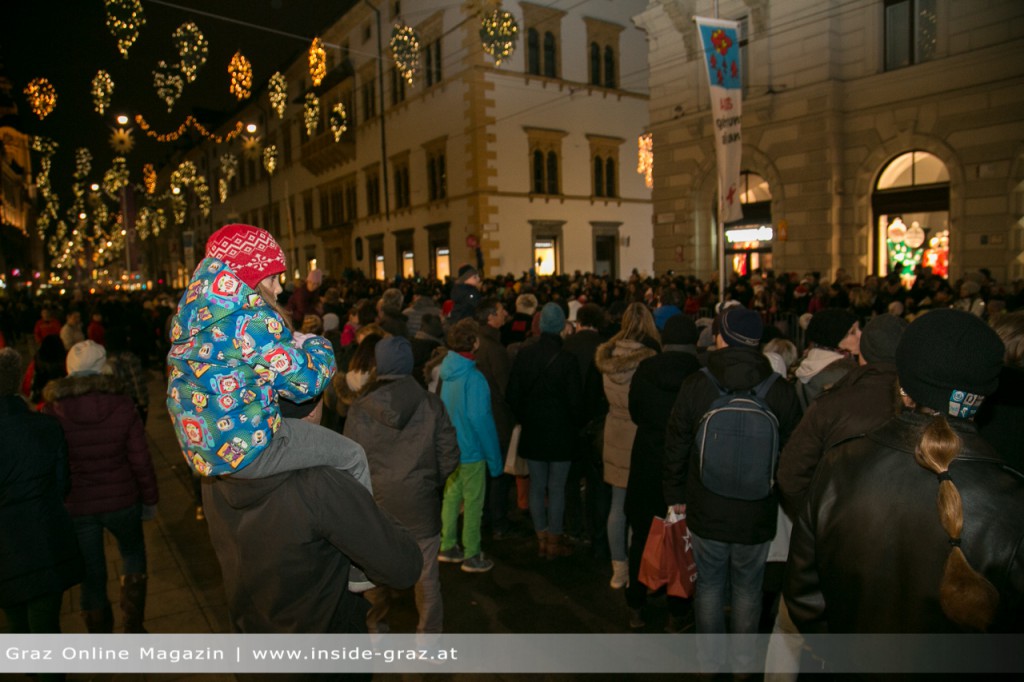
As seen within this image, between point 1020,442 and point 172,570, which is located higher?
point 1020,442

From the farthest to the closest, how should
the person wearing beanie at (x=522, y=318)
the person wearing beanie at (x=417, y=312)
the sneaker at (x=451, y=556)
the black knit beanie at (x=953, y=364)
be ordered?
the person wearing beanie at (x=522, y=318)
the person wearing beanie at (x=417, y=312)
the sneaker at (x=451, y=556)
the black knit beanie at (x=953, y=364)

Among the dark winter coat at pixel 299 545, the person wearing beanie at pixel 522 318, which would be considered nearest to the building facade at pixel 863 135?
the person wearing beanie at pixel 522 318

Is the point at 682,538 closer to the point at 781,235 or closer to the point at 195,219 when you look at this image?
the point at 781,235

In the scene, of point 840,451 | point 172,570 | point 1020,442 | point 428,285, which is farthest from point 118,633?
point 428,285

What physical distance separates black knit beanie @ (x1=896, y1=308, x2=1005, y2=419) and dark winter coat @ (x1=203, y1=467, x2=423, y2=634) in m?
1.65

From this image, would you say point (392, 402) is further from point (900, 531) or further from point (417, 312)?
point (417, 312)

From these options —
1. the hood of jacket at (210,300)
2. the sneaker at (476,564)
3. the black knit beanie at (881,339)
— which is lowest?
the sneaker at (476,564)

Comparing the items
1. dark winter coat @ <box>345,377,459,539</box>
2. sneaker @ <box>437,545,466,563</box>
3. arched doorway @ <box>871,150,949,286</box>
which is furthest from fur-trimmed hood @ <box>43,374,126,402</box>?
arched doorway @ <box>871,150,949,286</box>

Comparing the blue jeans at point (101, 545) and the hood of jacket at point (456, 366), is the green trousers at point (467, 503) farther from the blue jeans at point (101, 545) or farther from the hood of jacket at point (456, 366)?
the blue jeans at point (101, 545)

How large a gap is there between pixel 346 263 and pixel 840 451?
40316 mm

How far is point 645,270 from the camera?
3416 centimetres

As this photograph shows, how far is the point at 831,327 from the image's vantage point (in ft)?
14.8

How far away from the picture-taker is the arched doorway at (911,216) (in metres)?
16.6

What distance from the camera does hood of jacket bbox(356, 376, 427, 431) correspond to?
4184 mm
